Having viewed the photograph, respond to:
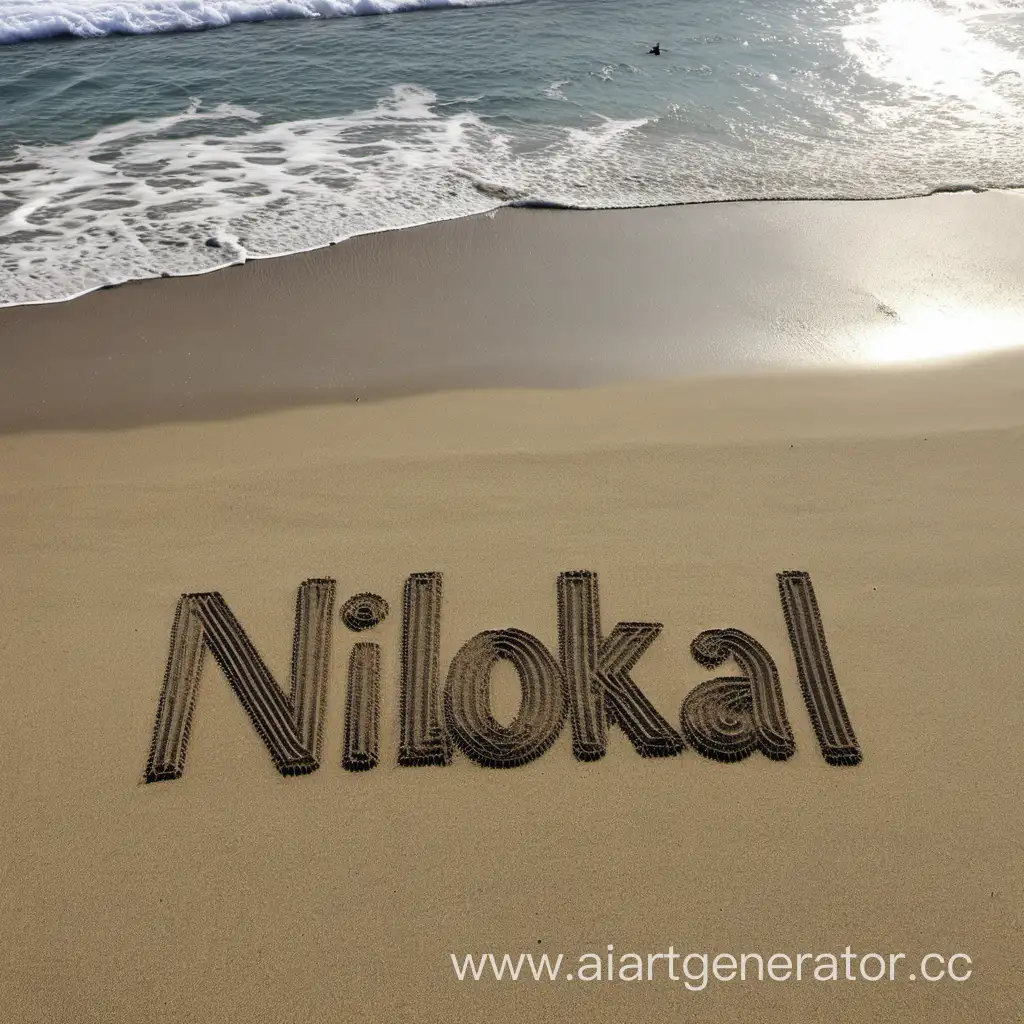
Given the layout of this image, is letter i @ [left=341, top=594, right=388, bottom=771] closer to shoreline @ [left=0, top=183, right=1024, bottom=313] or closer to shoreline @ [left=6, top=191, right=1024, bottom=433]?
shoreline @ [left=6, top=191, right=1024, bottom=433]

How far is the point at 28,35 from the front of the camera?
14.3 metres

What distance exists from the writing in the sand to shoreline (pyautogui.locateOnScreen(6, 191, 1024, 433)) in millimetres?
2019

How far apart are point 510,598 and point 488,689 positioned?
0.60 meters

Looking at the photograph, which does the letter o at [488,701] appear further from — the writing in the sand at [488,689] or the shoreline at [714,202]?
the shoreline at [714,202]

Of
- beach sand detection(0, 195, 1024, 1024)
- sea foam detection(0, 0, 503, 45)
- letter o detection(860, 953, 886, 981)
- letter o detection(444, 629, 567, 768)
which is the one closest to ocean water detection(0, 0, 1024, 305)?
sea foam detection(0, 0, 503, 45)

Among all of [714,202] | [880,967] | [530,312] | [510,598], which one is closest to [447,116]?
[714,202]

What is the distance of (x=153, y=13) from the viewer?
1504cm

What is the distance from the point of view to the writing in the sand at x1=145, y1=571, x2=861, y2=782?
4.62 m

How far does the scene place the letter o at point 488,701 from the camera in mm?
4633

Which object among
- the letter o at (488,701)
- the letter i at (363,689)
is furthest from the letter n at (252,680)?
the letter o at (488,701)

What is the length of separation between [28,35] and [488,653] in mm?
14210

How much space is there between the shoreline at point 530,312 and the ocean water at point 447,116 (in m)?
0.54

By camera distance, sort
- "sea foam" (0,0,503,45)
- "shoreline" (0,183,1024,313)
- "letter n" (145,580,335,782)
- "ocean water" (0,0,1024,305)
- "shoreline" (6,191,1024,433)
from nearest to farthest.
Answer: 1. "letter n" (145,580,335,782)
2. "shoreline" (6,191,1024,433)
3. "shoreline" (0,183,1024,313)
4. "ocean water" (0,0,1024,305)
5. "sea foam" (0,0,503,45)

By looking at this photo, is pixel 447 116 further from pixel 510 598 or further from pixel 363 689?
pixel 363 689
